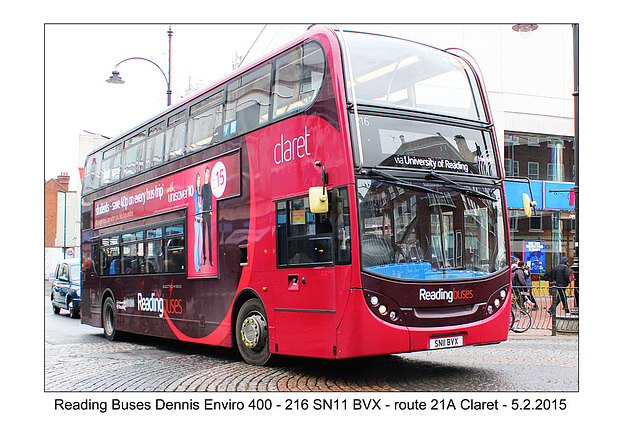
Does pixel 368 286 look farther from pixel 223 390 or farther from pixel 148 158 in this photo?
pixel 148 158

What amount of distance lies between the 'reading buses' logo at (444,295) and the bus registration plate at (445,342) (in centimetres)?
47

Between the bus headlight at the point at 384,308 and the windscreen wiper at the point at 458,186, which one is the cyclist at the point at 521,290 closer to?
the windscreen wiper at the point at 458,186

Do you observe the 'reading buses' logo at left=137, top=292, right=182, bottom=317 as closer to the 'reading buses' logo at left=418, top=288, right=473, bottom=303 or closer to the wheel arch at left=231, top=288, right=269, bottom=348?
the wheel arch at left=231, top=288, right=269, bottom=348

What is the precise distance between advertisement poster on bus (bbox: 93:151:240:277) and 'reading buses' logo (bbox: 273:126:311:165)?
1327 millimetres

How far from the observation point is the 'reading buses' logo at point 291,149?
895cm

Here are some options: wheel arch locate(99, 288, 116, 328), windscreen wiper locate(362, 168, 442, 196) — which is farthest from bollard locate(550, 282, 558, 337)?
wheel arch locate(99, 288, 116, 328)

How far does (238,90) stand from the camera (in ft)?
35.7

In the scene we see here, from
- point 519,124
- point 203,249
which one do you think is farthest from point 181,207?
point 519,124

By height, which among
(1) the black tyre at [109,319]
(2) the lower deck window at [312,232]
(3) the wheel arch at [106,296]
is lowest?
(1) the black tyre at [109,319]

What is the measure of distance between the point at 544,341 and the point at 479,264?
5.78 m

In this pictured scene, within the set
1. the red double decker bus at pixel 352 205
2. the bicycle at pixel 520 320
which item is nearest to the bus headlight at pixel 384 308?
the red double decker bus at pixel 352 205

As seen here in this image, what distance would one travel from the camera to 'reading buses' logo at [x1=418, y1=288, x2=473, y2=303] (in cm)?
826

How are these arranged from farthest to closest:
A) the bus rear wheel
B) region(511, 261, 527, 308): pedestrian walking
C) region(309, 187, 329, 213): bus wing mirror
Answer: region(511, 261, 527, 308): pedestrian walking
the bus rear wheel
region(309, 187, 329, 213): bus wing mirror

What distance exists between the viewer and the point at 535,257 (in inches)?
1082
